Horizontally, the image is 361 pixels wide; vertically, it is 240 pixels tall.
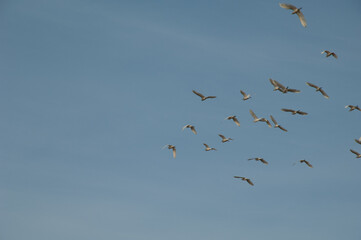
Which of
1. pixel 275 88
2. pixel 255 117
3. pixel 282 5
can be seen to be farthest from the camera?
pixel 255 117

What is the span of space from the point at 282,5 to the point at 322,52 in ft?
68.7

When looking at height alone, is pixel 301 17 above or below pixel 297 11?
below

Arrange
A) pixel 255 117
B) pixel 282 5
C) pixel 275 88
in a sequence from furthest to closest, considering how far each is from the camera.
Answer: pixel 255 117 < pixel 275 88 < pixel 282 5

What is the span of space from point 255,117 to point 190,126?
14599 millimetres

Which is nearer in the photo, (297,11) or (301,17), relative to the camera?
(301,17)

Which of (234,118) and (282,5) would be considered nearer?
(282,5)

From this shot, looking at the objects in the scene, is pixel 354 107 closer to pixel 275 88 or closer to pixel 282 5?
pixel 275 88

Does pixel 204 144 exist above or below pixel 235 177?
above

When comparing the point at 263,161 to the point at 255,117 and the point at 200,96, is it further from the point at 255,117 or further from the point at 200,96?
the point at 200,96

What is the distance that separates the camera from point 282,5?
126 meters

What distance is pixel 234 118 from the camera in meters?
154

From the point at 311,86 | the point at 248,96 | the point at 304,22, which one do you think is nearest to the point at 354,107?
the point at 311,86

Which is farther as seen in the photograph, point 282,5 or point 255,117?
point 255,117

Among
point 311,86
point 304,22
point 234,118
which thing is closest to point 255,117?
point 234,118
